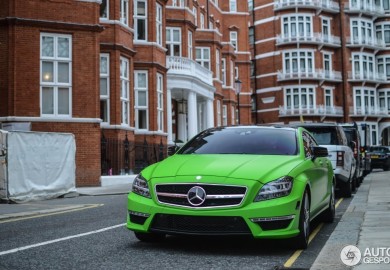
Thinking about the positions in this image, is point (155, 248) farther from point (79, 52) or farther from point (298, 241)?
point (79, 52)

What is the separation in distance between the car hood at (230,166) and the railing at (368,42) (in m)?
56.6

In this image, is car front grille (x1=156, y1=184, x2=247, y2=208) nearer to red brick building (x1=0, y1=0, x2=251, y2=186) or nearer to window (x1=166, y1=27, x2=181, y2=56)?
red brick building (x1=0, y1=0, x2=251, y2=186)

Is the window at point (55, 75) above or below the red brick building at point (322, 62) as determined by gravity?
below

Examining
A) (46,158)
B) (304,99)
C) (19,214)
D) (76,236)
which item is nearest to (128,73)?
(46,158)

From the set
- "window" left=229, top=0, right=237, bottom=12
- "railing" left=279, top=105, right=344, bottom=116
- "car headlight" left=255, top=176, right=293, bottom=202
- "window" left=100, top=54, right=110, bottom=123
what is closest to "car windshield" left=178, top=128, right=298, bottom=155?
"car headlight" left=255, top=176, right=293, bottom=202

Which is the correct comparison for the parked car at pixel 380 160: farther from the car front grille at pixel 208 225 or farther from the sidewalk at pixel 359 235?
the car front grille at pixel 208 225

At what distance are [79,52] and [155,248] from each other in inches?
545

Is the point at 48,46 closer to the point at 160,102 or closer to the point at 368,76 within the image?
the point at 160,102

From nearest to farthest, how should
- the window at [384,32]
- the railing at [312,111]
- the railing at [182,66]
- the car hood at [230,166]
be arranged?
the car hood at [230,166] < the railing at [182,66] < the railing at [312,111] < the window at [384,32]

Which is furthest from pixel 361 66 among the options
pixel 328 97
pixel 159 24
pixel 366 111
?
pixel 159 24

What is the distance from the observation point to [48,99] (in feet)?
62.2

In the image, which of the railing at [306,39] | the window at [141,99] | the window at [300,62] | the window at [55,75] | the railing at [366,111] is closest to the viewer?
the window at [55,75]

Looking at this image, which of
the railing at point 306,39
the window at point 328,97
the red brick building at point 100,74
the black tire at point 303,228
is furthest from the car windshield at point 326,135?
the window at point 328,97

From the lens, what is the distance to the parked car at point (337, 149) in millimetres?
13422
